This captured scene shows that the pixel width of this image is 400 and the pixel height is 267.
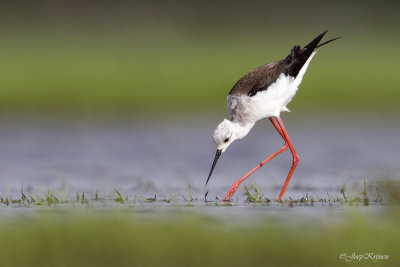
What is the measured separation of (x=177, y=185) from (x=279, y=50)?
675 inches

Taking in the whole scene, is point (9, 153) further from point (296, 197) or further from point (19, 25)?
point (19, 25)

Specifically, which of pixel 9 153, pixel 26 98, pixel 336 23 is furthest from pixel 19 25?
pixel 9 153

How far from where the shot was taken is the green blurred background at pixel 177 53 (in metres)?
17.3

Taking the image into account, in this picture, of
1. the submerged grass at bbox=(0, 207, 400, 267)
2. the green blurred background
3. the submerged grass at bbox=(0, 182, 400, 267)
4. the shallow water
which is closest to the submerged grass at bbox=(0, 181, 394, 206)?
the submerged grass at bbox=(0, 182, 400, 267)

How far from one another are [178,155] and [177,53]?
48.8 feet

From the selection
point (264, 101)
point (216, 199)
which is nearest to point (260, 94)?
point (264, 101)

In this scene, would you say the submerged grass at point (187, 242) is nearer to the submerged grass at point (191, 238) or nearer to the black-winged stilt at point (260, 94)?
the submerged grass at point (191, 238)

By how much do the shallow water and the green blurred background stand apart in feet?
5.43

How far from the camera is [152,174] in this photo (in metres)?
10.2

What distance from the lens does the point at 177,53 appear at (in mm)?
26438

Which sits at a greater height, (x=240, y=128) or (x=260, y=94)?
(x=260, y=94)
